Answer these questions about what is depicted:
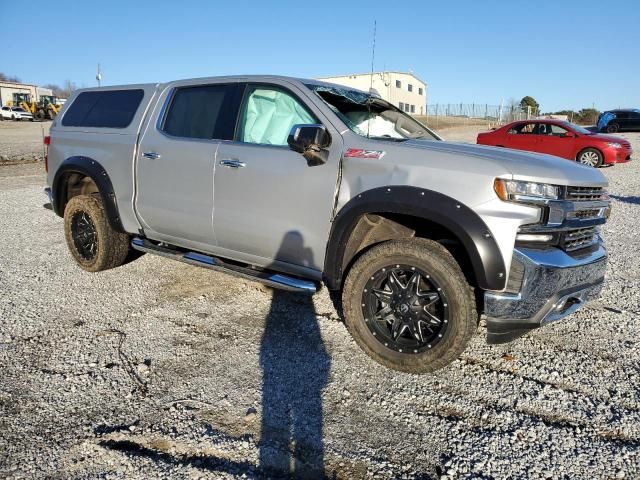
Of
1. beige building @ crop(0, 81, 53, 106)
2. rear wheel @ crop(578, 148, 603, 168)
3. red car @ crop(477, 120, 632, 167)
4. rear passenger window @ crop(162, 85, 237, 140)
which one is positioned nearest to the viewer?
rear passenger window @ crop(162, 85, 237, 140)

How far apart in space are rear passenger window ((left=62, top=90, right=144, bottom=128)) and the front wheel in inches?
117

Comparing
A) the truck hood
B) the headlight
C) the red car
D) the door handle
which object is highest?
the red car

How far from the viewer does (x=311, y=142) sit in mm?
3240

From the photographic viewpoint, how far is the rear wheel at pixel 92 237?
495cm

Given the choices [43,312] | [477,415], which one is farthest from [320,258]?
[43,312]

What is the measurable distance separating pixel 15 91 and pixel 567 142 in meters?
68.4

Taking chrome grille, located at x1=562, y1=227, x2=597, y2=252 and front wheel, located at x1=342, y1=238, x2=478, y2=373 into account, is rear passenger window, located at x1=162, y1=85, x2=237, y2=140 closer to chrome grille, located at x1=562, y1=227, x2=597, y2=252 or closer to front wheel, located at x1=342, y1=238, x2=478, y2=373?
front wheel, located at x1=342, y1=238, x2=478, y2=373

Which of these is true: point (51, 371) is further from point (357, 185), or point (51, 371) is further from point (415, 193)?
point (415, 193)

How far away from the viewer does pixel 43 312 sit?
4.17 m

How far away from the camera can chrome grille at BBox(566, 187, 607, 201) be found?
303 centimetres

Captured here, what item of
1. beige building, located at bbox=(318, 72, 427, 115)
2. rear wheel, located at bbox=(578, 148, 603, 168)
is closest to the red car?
rear wheel, located at bbox=(578, 148, 603, 168)

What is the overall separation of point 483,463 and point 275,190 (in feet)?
7.37

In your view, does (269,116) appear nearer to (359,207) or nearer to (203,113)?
(203,113)

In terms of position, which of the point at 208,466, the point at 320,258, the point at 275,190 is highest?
the point at 275,190
